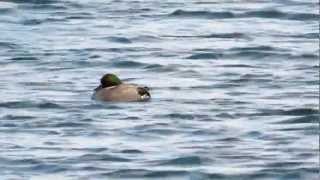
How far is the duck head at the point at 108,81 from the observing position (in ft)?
94.2

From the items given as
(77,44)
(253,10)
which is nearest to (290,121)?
(77,44)

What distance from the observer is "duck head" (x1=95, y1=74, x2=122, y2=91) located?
94.2 ft

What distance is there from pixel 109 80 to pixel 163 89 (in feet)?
2.84

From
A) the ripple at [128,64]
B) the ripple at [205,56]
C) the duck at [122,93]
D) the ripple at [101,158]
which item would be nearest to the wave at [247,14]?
the ripple at [205,56]

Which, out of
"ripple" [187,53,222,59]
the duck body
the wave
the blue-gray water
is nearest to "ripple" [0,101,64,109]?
the blue-gray water

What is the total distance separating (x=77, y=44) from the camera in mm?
34781

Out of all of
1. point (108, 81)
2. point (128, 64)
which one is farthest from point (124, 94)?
point (128, 64)

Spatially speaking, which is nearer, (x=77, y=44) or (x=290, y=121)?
(x=290, y=121)

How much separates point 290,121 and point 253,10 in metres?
13.9

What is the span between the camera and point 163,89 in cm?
2941

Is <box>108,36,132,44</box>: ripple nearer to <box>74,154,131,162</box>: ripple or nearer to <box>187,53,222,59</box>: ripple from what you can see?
<box>187,53,222,59</box>: ripple

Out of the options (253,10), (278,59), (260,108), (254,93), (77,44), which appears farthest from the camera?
(253,10)

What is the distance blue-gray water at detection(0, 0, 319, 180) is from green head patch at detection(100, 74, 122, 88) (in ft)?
0.91

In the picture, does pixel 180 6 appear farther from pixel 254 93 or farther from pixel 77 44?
pixel 254 93
